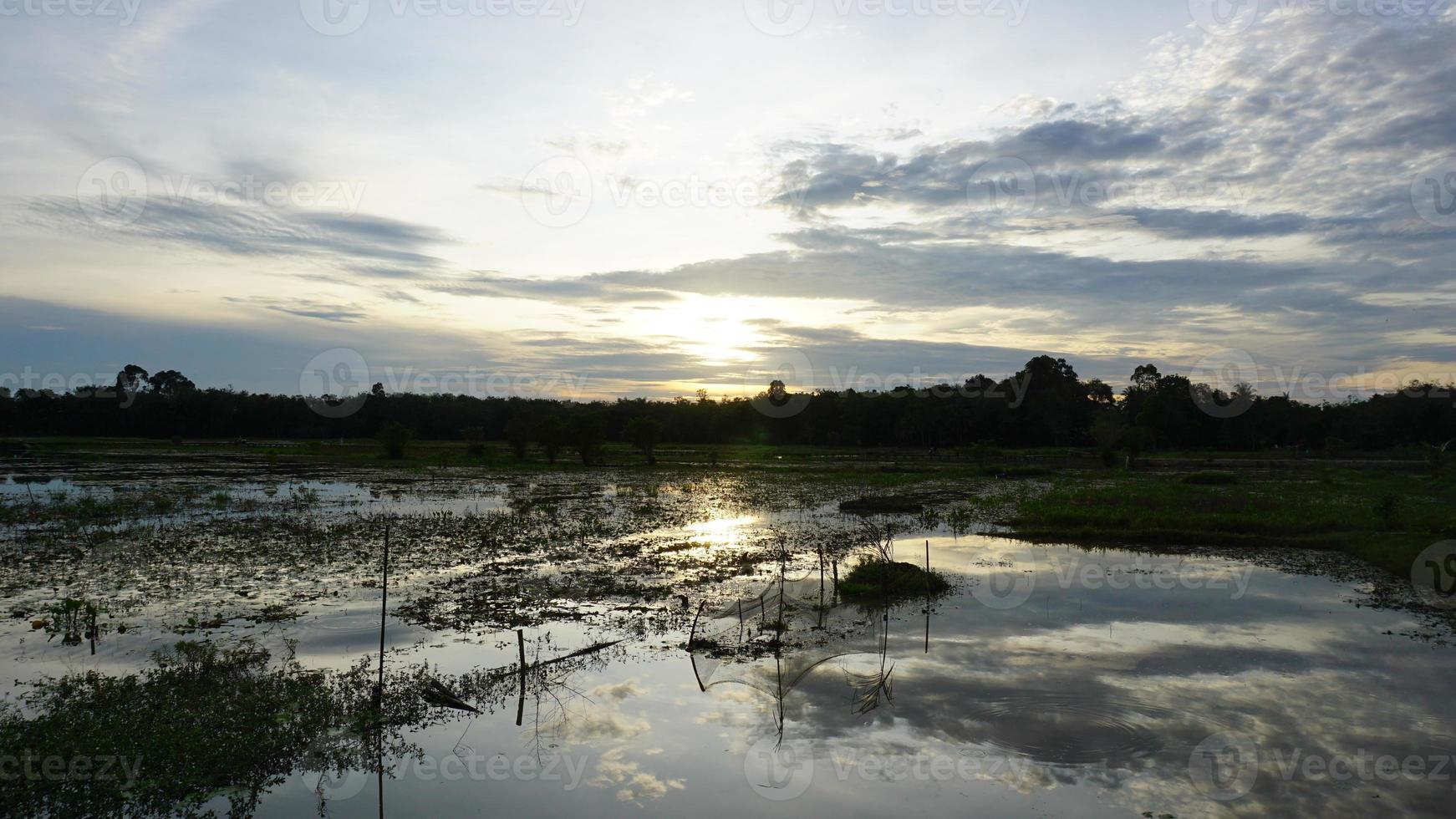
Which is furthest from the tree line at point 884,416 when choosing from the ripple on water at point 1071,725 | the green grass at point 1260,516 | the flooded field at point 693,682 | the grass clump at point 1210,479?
the ripple on water at point 1071,725

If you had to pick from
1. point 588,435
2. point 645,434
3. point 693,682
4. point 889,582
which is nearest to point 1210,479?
point 889,582

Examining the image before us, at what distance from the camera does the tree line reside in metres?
80.6

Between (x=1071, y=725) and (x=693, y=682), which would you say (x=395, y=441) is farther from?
(x=1071, y=725)

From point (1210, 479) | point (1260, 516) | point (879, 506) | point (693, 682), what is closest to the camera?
point (693, 682)

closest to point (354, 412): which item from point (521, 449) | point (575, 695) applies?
point (521, 449)

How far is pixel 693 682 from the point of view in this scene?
11.0 meters

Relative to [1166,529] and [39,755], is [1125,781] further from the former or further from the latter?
[1166,529]

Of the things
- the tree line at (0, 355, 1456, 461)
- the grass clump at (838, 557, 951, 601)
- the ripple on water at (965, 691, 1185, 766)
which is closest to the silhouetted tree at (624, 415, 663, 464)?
the tree line at (0, 355, 1456, 461)

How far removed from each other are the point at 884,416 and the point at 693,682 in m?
90.0

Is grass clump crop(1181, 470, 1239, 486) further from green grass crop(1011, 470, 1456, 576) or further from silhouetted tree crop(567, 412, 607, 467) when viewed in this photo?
silhouetted tree crop(567, 412, 607, 467)

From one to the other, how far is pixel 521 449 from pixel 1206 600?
5259 cm

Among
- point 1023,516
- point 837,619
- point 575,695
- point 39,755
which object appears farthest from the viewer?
point 1023,516

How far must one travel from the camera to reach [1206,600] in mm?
16344

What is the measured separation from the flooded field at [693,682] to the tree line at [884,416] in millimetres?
44938
